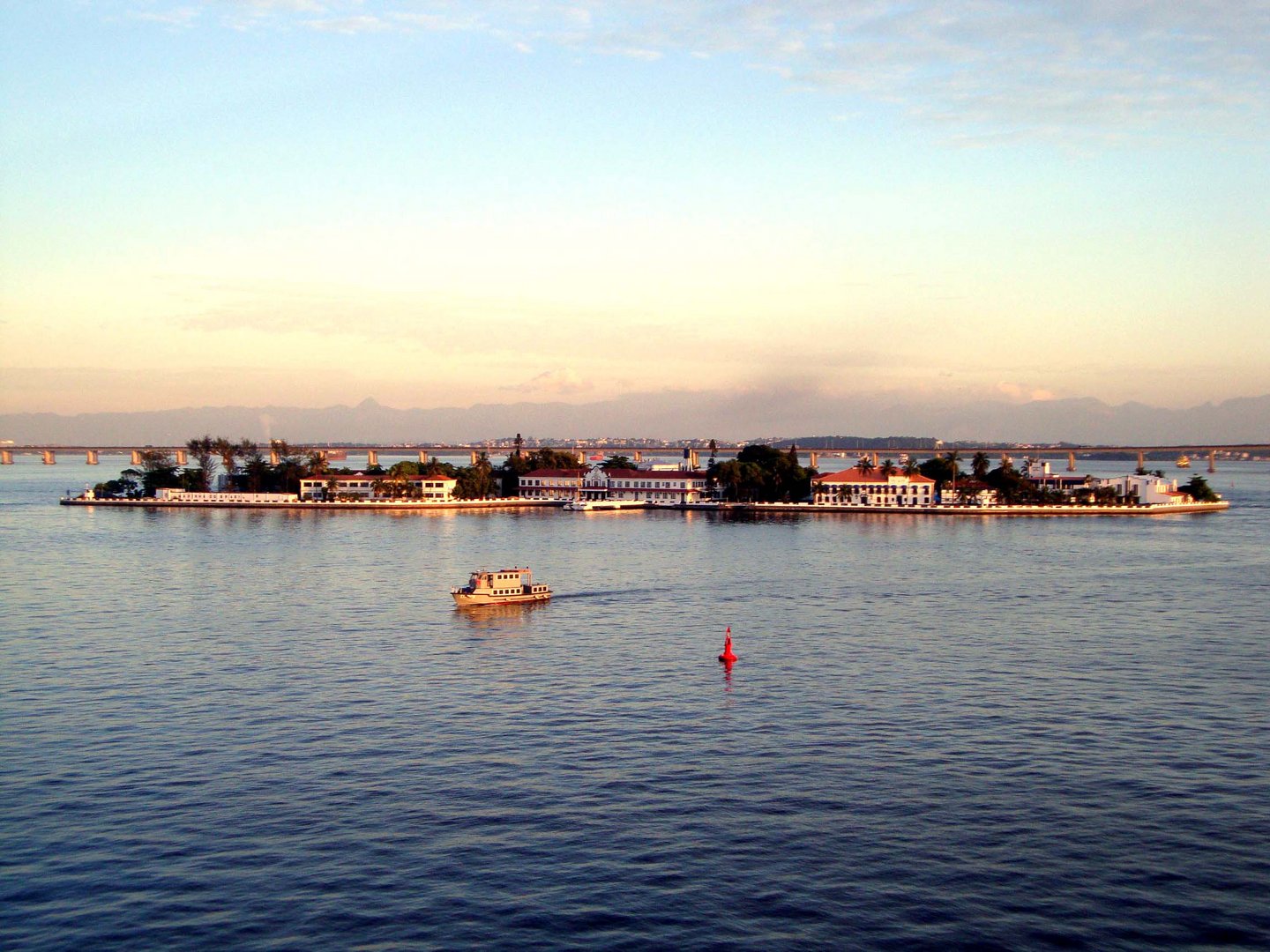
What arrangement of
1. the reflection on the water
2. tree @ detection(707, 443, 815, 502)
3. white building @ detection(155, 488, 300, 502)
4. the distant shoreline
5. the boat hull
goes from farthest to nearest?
A: tree @ detection(707, 443, 815, 502) → white building @ detection(155, 488, 300, 502) → the distant shoreline → the boat hull → the reflection on the water

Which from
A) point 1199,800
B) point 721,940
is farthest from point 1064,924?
point 1199,800

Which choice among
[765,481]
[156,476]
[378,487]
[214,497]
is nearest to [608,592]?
[765,481]

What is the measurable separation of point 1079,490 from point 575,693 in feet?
327

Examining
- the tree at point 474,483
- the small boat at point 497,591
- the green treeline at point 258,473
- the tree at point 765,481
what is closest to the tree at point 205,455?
the green treeline at point 258,473

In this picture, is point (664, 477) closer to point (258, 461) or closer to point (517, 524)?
point (517, 524)

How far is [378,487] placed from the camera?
4840 inches

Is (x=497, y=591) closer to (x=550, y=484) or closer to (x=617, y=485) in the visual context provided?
(x=617, y=485)

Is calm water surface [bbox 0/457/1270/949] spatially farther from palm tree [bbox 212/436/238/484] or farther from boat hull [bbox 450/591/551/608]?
palm tree [bbox 212/436/238/484]

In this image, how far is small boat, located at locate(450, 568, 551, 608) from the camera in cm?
4834

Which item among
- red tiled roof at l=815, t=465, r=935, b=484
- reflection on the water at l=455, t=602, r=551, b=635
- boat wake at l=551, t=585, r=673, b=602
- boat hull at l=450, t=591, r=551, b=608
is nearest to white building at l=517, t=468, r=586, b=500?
red tiled roof at l=815, t=465, r=935, b=484

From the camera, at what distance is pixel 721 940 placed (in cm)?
1698

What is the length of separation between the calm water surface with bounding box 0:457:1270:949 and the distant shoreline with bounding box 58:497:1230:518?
6250cm

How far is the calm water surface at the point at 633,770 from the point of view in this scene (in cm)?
1786

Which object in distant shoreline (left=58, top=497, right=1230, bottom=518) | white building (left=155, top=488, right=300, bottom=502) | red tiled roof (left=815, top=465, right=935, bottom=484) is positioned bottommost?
distant shoreline (left=58, top=497, right=1230, bottom=518)
